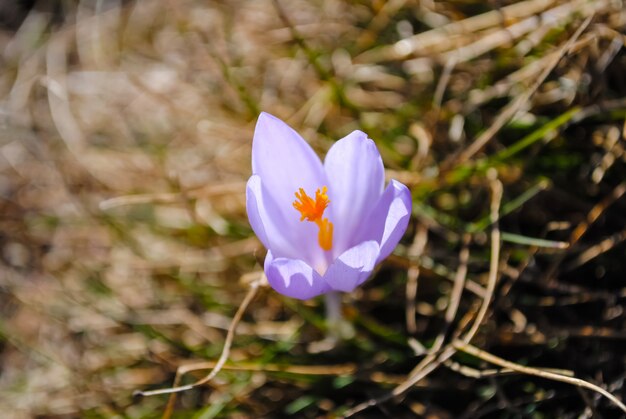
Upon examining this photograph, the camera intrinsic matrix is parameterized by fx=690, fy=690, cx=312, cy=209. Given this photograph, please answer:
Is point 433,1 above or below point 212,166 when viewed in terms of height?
above

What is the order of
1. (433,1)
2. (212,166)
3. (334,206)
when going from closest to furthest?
1. (334,206)
2. (433,1)
3. (212,166)

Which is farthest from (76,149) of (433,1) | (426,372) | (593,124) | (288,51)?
(593,124)

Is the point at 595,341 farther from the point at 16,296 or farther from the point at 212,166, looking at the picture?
the point at 16,296

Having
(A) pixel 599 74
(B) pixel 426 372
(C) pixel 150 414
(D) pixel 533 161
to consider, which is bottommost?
(C) pixel 150 414

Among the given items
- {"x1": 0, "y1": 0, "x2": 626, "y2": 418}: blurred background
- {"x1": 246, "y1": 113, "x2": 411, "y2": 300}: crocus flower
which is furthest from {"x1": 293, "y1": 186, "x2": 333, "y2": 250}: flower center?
{"x1": 0, "y1": 0, "x2": 626, "y2": 418}: blurred background

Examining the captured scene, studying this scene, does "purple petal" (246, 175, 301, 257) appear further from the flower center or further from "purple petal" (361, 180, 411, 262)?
"purple petal" (361, 180, 411, 262)

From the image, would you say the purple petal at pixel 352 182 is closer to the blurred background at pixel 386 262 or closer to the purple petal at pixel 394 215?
the purple petal at pixel 394 215

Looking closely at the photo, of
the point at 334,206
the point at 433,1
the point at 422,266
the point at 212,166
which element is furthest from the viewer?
the point at 212,166

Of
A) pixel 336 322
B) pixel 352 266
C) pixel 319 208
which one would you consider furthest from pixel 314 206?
pixel 336 322
